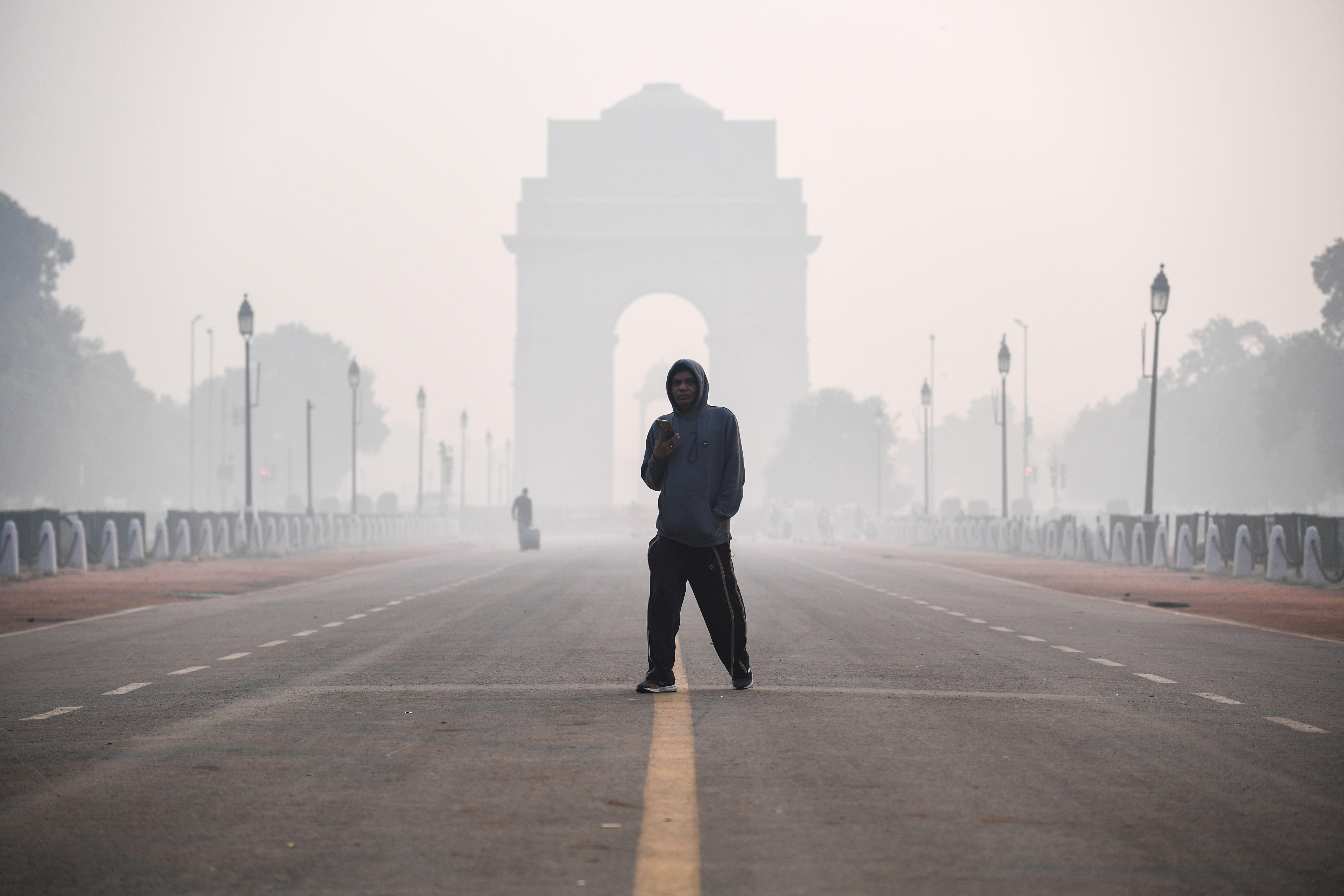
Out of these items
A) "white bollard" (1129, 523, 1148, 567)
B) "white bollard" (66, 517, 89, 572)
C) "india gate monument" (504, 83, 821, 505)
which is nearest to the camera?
"white bollard" (66, 517, 89, 572)

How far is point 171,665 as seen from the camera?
37.1ft

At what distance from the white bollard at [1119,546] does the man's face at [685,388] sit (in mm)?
28153

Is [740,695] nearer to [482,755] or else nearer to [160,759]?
[482,755]

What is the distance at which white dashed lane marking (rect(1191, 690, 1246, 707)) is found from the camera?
9.03 metres

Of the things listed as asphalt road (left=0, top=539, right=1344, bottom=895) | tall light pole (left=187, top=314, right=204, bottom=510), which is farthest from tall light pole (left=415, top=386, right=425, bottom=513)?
asphalt road (left=0, top=539, right=1344, bottom=895)

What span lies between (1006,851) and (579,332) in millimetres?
105439

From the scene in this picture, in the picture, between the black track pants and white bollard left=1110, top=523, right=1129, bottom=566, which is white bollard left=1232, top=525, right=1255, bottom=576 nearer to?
white bollard left=1110, top=523, right=1129, bottom=566

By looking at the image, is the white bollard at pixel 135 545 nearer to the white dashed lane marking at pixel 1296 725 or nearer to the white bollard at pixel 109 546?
the white bollard at pixel 109 546

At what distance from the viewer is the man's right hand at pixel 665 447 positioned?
8.96 metres

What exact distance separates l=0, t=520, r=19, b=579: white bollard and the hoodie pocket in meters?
19.6

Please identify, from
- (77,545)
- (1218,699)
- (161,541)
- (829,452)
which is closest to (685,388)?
(1218,699)

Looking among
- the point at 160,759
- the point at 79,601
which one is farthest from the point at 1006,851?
the point at 79,601

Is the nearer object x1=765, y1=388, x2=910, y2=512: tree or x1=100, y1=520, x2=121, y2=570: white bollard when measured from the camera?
x1=100, y1=520, x2=121, y2=570: white bollard

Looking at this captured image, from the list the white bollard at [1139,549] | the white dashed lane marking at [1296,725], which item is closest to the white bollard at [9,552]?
the white dashed lane marking at [1296,725]
